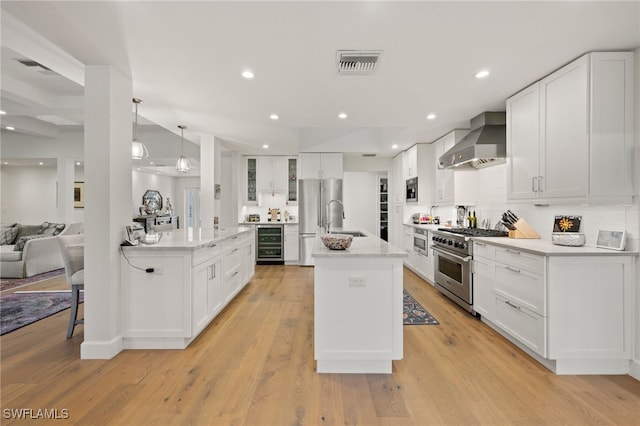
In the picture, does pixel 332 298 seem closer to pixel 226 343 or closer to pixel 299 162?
pixel 226 343

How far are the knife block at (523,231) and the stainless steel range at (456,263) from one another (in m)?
0.26

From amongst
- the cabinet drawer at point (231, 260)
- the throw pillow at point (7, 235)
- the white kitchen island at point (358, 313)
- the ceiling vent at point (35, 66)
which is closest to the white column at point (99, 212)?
the cabinet drawer at point (231, 260)

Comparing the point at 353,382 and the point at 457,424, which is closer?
the point at 457,424

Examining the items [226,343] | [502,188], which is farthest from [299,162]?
[226,343]

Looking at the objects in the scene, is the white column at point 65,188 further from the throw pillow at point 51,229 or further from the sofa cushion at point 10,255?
the sofa cushion at point 10,255

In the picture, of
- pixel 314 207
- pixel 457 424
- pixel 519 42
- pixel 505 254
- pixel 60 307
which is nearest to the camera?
pixel 457 424

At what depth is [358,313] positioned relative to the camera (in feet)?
7.48

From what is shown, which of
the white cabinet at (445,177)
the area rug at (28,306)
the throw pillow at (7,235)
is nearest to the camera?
the area rug at (28,306)

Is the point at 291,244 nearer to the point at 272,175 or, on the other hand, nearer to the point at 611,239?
the point at 272,175

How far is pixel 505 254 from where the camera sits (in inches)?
109

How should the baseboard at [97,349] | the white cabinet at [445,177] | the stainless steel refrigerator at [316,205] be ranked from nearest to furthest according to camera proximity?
the baseboard at [97,349], the white cabinet at [445,177], the stainless steel refrigerator at [316,205]

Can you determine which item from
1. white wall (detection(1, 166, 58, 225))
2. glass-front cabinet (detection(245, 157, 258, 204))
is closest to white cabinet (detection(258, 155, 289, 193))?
glass-front cabinet (detection(245, 157, 258, 204))

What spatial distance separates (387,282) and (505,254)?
1311 millimetres

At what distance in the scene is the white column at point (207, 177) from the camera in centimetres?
506
